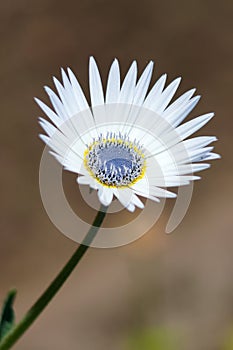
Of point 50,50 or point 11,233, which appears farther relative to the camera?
point 50,50

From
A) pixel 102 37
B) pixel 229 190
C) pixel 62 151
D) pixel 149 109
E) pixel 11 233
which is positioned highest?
pixel 102 37

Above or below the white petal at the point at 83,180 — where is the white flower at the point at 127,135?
above

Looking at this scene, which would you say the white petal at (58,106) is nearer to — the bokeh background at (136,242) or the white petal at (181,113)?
the white petal at (181,113)

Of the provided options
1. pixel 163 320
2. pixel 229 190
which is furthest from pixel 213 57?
pixel 163 320

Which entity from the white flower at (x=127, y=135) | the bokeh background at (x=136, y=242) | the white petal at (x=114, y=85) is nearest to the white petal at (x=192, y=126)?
the white flower at (x=127, y=135)

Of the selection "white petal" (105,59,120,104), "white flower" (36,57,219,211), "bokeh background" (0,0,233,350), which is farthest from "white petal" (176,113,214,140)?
"bokeh background" (0,0,233,350)

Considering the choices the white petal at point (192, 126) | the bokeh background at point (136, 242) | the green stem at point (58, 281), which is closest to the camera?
the green stem at point (58, 281)

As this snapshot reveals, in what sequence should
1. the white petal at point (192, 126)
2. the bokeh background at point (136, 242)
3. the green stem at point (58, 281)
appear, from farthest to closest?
the bokeh background at point (136, 242) → the white petal at point (192, 126) → the green stem at point (58, 281)

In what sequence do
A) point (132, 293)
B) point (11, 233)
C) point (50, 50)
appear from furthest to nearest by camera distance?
point (50, 50), point (11, 233), point (132, 293)

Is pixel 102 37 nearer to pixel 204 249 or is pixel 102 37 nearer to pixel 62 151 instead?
pixel 204 249
